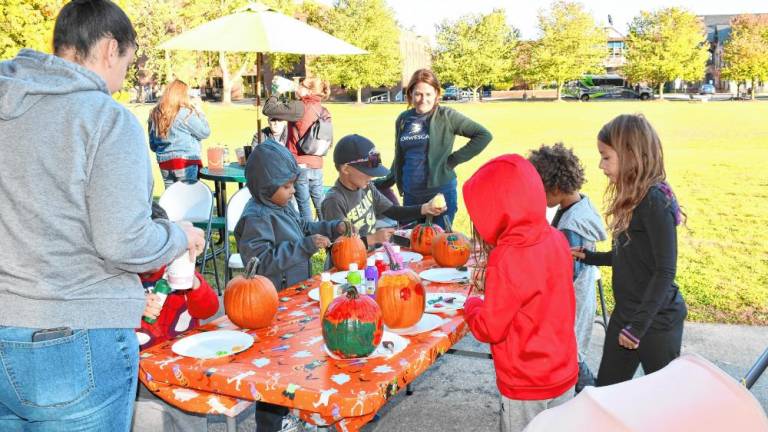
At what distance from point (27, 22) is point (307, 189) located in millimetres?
8928

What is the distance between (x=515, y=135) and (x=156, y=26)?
1251 inches

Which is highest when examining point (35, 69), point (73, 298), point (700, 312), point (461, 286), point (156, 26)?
point (156, 26)

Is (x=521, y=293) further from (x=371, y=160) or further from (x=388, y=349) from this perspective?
(x=371, y=160)

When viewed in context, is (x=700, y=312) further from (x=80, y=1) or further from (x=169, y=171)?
(x=169, y=171)

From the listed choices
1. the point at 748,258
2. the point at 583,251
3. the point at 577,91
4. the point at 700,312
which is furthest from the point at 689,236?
the point at 577,91

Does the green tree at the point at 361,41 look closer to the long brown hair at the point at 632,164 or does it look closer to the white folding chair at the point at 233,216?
the white folding chair at the point at 233,216

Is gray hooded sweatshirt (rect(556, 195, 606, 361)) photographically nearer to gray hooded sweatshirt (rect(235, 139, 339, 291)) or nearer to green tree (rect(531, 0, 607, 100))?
gray hooded sweatshirt (rect(235, 139, 339, 291))

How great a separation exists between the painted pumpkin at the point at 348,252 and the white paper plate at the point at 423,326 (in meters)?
0.93

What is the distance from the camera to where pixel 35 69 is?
211cm

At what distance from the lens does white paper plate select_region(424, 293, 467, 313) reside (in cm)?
322

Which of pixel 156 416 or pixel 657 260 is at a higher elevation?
pixel 657 260

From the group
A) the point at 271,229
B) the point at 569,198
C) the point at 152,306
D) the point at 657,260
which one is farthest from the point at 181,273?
the point at 569,198

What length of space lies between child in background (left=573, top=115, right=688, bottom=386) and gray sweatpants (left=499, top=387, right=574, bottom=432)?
60 cm

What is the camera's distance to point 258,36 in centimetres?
740
